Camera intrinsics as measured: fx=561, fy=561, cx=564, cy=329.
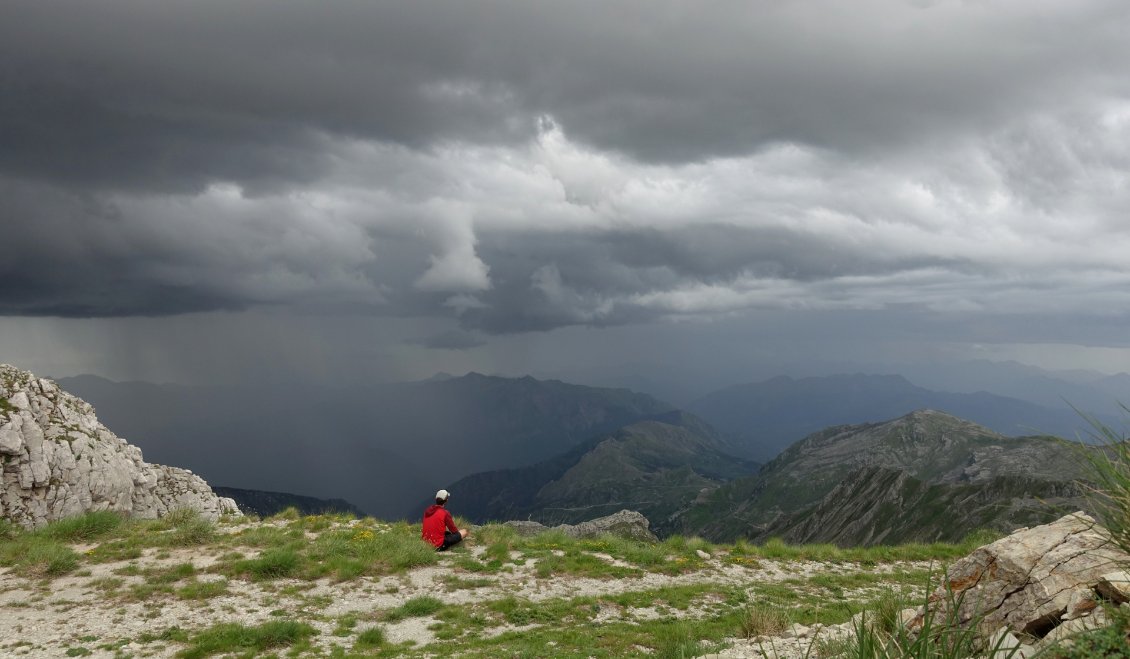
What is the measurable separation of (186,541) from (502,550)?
44.5 ft

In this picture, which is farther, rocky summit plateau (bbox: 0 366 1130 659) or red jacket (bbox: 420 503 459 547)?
red jacket (bbox: 420 503 459 547)

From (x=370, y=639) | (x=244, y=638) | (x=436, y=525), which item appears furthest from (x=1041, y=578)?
(x=436, y=525)

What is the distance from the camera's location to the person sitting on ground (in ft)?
82.6

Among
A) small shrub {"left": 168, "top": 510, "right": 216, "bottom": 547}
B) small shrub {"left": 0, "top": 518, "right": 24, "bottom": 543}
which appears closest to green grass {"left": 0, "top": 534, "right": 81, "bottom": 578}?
small shrub {"left": 0, "top": 518, "right": 24, "bottom": 543}

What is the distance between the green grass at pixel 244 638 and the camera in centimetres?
1477

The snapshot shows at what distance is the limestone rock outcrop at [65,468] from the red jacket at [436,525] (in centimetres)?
1373

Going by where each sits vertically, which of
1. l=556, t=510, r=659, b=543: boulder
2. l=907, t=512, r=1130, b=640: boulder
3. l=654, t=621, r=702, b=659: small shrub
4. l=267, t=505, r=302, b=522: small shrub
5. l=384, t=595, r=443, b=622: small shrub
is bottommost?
l=556, t=510, r=659, b=543: boulder

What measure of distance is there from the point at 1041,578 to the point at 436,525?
861 inches

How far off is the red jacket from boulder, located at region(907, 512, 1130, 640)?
64.1 feet

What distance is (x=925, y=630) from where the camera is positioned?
539 cm

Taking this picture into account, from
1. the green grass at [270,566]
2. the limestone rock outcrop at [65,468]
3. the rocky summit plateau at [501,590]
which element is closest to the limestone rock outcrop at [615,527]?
the rocky summit plateau at [501,590]

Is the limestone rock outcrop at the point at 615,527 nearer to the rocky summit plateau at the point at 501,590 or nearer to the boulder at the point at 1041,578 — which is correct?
the rocky summit plateau at the point at 501,590

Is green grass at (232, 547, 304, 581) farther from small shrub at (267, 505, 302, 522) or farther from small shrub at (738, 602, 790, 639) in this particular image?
small shrub at (738, 602, 790, 639)

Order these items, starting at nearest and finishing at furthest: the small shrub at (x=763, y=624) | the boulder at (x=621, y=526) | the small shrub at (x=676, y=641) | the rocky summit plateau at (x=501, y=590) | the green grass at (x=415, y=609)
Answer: the rocky summit plateau at (x=501, y=590)
the small shrub at (x=676, y=641)
the small shrub at (x=763, y=624)
the green grass at (x=415, y=609)
the boulder at (x=621, y=526)
